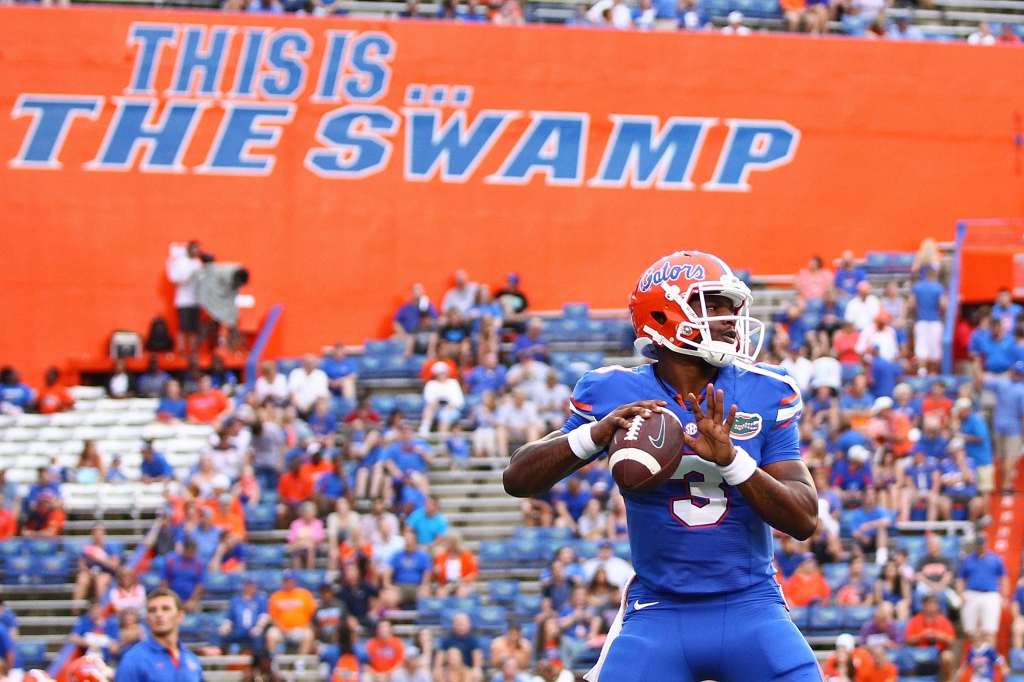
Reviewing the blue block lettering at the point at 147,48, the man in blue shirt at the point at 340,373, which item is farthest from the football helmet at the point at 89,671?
the blue block lettering at the point at 147,48

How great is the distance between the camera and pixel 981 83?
21.8 metres

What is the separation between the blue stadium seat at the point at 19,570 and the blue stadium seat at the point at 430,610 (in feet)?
13.6

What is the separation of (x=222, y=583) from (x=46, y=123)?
27.1 ft

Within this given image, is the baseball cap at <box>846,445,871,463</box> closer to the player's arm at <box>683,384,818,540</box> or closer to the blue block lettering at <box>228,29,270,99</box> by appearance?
the blue block lettering at <box>228,29,270,99</box>

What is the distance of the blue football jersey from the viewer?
5.07 metres

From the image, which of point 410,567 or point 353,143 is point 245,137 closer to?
point 353,143

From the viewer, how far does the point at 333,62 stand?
21047 millimetres

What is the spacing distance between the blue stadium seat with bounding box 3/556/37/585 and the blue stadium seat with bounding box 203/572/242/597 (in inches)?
82.9

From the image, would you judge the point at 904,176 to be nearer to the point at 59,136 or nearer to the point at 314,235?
the point at 314,235

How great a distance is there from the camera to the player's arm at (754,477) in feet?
15.6

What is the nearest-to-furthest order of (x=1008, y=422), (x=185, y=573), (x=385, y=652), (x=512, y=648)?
(x=512, y=648) < (x=385, y=652) < (x=185, y=573) < (x=1008, y=422)

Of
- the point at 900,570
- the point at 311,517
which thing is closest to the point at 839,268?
the point at 900,570

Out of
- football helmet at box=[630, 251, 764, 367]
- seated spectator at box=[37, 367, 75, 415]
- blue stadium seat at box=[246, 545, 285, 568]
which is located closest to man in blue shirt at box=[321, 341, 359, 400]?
blue stadium seat at box=[246, 545, 285, 568]

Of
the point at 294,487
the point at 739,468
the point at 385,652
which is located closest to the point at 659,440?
the point at 739,468
